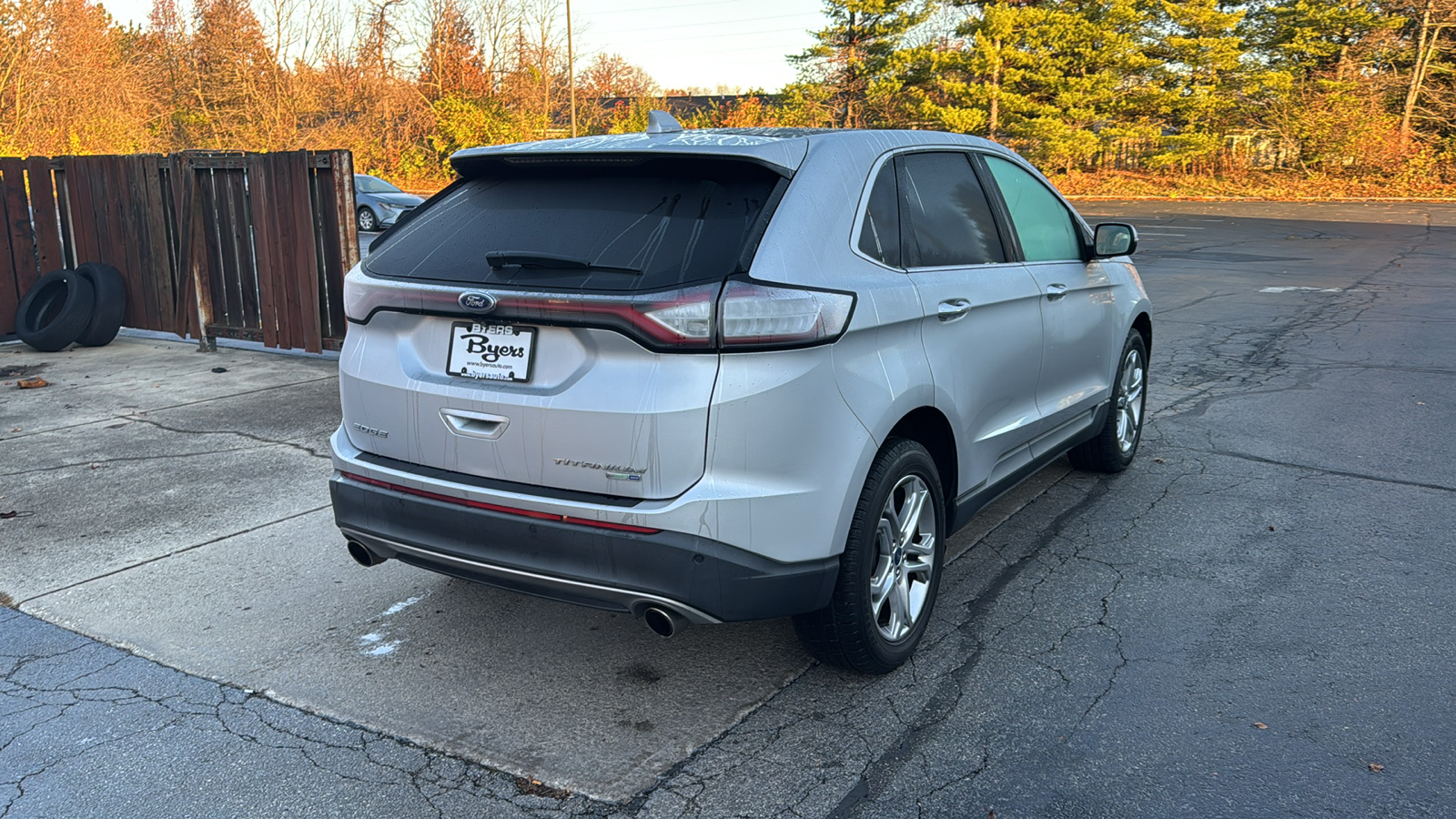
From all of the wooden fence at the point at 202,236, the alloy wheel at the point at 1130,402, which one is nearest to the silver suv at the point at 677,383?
the alloy wheel at the point at 1130,402

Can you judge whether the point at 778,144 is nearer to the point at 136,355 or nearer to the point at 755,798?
the point at 755,798

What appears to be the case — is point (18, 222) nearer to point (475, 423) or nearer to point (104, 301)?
point (104, 301)

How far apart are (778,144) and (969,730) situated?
182cm

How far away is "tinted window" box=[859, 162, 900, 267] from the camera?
345 cm

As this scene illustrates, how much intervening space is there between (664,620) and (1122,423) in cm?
366

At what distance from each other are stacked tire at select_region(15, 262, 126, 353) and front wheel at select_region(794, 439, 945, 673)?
28.9ft

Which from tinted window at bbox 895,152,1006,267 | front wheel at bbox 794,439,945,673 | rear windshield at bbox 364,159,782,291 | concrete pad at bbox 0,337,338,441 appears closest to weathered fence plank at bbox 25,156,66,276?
concrete pad at bbox 0,337,338,441

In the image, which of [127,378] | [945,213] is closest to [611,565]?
[945,213]

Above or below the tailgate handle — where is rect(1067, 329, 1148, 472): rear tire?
below

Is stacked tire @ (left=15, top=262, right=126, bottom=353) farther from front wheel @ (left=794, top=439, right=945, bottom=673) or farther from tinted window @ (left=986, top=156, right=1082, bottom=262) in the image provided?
front wheel @ (left=794, top=439, right=945, bottom=673)

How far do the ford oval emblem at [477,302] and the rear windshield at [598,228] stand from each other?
0.24 ft

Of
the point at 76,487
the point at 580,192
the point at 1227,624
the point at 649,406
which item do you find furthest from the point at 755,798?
the point at 76,487

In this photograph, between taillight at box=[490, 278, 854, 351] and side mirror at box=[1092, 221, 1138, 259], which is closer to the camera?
taillight at box=[490, 278, 854, 351]

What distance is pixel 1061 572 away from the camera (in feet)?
14.8
